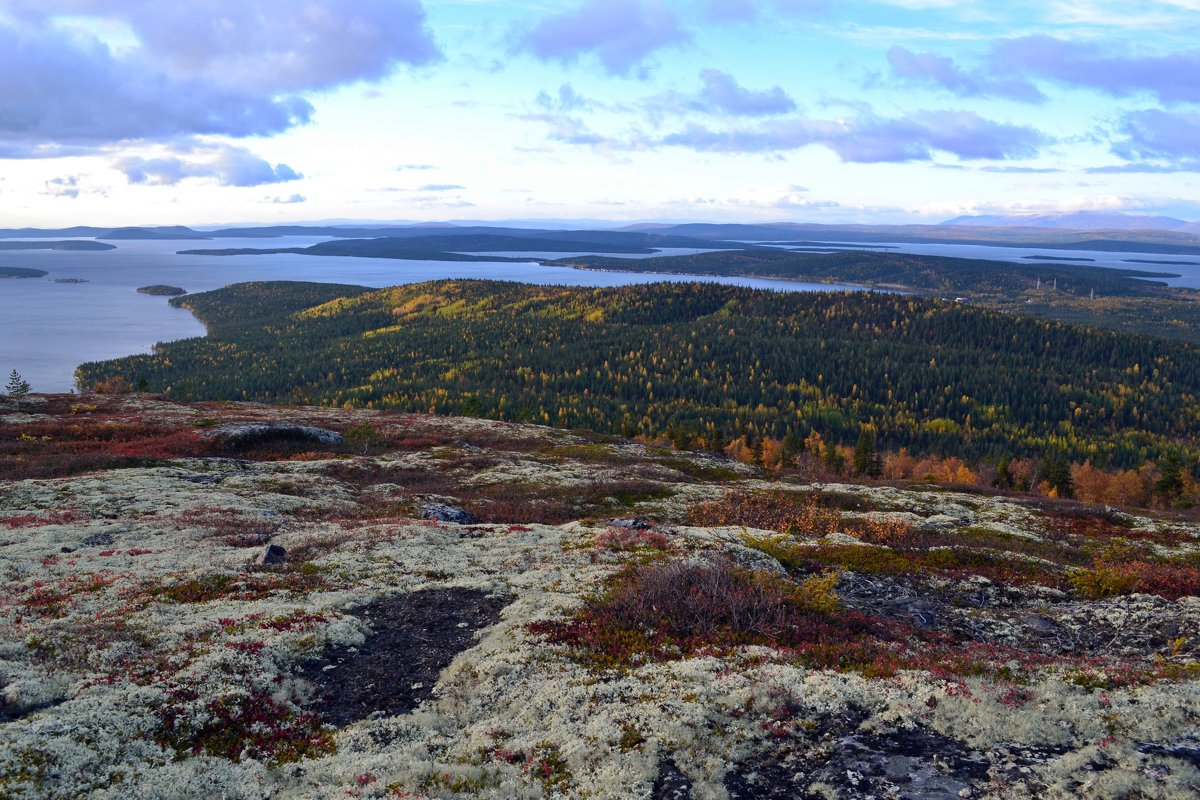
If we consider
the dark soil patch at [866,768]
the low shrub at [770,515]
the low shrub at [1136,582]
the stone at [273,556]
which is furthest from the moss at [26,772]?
the low shrub at [770,515]

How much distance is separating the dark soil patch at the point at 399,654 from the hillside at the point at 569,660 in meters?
0.09

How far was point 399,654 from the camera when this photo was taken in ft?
56.9

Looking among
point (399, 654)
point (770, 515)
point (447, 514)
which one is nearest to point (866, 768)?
point (399, 654)

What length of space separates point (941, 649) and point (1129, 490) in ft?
343

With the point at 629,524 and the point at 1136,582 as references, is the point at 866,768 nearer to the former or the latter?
the point at 1136,582

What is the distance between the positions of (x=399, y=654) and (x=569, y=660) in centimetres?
445

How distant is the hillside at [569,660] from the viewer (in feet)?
38.2

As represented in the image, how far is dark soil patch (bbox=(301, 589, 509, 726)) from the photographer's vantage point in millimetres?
15047

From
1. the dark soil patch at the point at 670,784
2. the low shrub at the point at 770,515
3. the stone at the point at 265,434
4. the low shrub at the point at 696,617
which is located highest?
the dark soil patch at the point at 670,784

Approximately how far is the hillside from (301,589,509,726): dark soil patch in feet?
0.28

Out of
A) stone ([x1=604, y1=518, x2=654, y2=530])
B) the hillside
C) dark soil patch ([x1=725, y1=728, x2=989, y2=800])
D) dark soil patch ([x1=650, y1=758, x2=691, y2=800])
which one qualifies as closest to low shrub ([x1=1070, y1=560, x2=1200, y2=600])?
the hillside

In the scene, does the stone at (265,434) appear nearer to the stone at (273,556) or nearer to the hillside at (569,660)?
the hillside at (569,660)

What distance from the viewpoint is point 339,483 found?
154 feet

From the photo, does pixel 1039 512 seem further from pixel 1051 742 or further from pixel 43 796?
pixel 43 796
